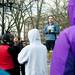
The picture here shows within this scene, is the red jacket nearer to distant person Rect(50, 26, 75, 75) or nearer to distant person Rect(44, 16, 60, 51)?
distant person Rect(44, 16, 60, 51)

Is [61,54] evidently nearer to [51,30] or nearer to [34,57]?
[34,57]

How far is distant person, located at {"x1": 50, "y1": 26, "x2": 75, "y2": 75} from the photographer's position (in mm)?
2487

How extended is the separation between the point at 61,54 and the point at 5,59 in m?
7.00

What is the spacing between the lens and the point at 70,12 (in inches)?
104

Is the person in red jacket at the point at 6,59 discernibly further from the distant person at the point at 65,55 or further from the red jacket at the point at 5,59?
the distant person at the point at 65,55

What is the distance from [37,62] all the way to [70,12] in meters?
6.43

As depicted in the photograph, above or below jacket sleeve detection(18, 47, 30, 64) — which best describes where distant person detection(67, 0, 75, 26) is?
above

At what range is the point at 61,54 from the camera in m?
2.50

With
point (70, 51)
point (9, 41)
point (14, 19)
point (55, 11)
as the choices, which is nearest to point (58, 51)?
point (70, 51)

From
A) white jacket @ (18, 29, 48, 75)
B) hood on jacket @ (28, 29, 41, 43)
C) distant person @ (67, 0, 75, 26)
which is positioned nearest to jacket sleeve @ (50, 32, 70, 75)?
distant person @ (67, 0, 75, 26)

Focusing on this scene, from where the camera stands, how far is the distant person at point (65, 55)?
249cm

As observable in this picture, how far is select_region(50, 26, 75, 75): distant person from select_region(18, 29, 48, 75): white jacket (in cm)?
636

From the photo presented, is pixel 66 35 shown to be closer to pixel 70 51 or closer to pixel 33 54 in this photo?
pixel 70 51

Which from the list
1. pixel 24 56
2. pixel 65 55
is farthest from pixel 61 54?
pixel 24 56
